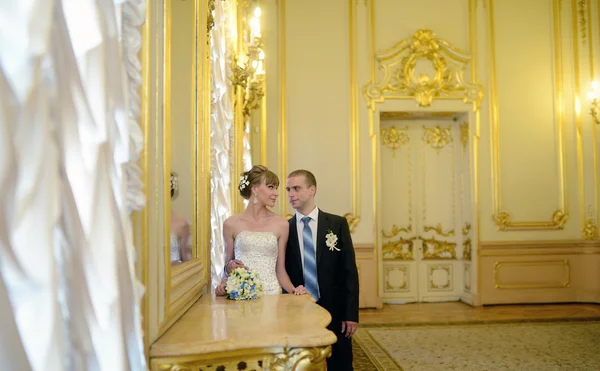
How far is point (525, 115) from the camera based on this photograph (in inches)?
303

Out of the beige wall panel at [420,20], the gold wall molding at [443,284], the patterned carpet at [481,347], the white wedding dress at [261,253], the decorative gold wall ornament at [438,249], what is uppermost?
the beige wall panel at [420,20]

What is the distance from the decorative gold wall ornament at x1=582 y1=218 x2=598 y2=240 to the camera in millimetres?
7625

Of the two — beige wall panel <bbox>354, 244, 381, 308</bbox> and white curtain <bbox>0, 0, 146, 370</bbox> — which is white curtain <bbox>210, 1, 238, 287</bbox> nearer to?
white curtain <bbox>0, 0, 146, 370</bbox>

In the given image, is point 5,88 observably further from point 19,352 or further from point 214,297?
point 214,297

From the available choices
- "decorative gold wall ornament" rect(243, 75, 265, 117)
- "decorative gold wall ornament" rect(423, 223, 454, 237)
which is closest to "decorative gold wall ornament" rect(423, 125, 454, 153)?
"decorative gold wall ornament" rect(423, 223, 454, 237)

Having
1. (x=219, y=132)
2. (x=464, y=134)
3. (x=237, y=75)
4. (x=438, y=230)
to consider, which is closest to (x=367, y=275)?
(x=438, y=230)

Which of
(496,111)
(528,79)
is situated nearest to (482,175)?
(496,111)

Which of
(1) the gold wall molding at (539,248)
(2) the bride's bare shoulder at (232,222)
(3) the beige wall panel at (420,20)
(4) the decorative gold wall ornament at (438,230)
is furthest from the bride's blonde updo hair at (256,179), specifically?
(1) the gold wall molding at (539,248)

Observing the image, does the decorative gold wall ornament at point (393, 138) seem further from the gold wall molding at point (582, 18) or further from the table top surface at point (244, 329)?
the table top surface at point (244, 329)

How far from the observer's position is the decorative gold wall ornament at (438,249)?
779cm

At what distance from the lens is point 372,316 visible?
674cm

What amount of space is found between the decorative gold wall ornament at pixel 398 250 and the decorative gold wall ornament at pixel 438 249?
23 cm

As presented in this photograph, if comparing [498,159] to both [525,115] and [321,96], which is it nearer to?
[525,115]

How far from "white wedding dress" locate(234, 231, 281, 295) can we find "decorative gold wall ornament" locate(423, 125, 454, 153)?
5395 mm
